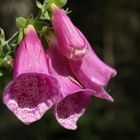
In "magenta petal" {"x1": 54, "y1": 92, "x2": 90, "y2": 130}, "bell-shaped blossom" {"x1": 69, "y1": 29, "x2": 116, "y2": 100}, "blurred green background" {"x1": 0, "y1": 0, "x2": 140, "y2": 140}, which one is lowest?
"blurred green background" {"x1": 0, "y1": 0, "x2": 140, "y2": 140}

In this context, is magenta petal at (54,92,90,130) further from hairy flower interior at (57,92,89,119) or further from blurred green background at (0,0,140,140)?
blurred green background at (0,0,140,140)

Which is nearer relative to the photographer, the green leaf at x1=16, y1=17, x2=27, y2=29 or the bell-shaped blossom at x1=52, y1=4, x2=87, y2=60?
the bell-shaped blossom at x1=52, y1=4, x2=87, y2=60

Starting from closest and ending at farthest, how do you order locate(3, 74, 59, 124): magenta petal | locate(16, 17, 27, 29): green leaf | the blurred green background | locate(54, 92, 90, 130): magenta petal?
locate(3, 74, 59, 124): magenta petal
locate(54, 92, 90, 130): magenta petal
locate(16, 17, 27, 29): green leaf
the blurred green background

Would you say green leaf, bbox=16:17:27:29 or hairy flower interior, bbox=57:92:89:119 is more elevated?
green leaf, bbox=16:17:27:29

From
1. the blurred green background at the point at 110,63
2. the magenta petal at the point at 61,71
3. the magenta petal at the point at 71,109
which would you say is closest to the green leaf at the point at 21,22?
the magenta petal at the point at 61,71

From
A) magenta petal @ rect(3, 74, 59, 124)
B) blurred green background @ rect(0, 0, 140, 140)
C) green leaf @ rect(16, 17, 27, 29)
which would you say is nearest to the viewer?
magenta petal @ rect(3, 74, 59, 124)

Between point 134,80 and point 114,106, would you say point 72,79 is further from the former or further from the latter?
point 134,80

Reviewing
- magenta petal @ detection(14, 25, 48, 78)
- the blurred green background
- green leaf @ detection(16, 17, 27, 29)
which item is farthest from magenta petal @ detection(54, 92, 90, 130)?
the blurred green background

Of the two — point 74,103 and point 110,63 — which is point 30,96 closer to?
point 74,103

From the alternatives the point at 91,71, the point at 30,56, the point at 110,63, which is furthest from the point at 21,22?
the point at 110,63

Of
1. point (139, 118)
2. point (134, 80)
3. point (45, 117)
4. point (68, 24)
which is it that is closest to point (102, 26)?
point (134, 80)
